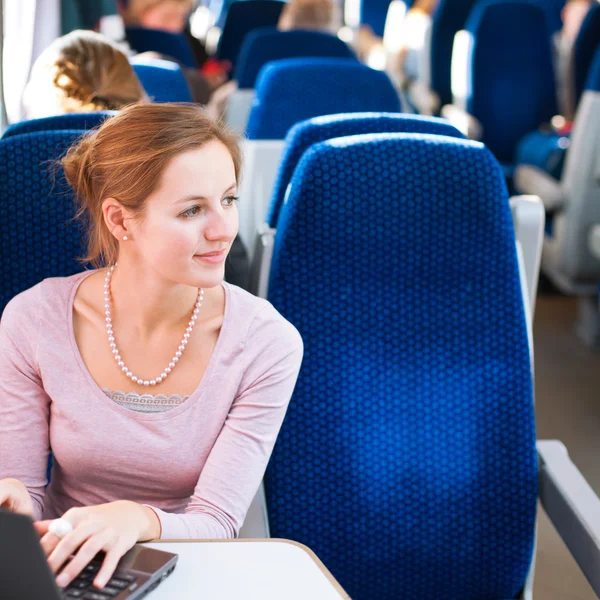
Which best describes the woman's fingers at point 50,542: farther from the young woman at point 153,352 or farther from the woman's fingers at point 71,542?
the young woman at point 153,352

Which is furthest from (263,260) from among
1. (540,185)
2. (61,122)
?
(540,185)

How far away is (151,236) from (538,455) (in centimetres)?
69

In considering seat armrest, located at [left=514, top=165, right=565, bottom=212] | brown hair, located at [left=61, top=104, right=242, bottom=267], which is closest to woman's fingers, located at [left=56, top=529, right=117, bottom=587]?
brown hair, located at [left=61, top=104, right=242, bottom=267]

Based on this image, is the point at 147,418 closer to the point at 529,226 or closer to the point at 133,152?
the point at 133,152

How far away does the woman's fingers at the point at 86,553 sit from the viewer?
2.87 feet

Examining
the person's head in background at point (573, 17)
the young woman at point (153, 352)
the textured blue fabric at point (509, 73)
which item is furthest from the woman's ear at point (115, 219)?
the person's head in background at point (573, 17)

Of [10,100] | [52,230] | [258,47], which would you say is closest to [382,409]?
[52,230]

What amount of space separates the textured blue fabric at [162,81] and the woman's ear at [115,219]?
150 cm

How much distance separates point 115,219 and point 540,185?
288cm

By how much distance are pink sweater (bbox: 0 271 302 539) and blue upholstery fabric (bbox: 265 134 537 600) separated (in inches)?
5.6

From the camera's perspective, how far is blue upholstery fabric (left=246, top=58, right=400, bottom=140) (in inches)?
107

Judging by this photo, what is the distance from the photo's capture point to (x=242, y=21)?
6250mm

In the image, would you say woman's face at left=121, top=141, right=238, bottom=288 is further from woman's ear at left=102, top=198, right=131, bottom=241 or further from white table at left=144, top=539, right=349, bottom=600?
white table at left=144, top=539, right=349, bottom=600

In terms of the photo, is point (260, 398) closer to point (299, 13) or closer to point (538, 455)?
point (538, 455)
